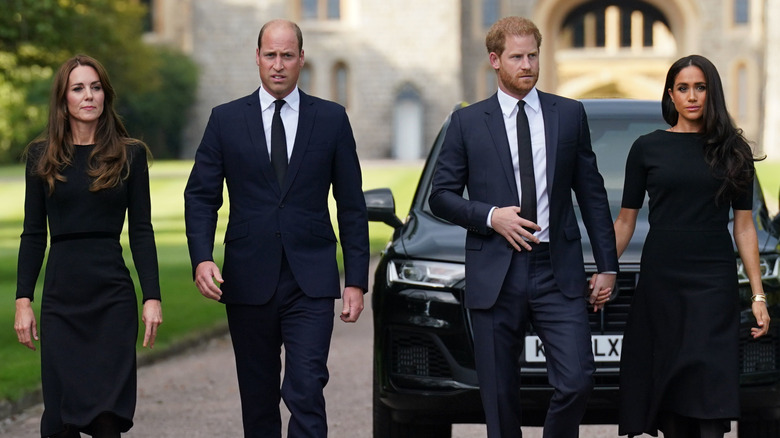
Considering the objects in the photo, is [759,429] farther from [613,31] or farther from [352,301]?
[613,31]

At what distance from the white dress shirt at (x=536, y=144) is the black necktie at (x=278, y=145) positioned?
0.78 m

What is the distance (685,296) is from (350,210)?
1252 mm

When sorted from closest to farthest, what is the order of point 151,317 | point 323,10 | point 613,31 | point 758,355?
point 151,317 → point 758,355 → point 323,10 → point 613,31

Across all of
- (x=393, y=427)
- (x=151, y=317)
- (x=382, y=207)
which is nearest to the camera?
(x=151, y=317)

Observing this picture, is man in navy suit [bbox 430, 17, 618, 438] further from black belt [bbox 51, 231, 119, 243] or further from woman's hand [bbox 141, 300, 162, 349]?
black belt [bbox 51, 231, 119, 243]

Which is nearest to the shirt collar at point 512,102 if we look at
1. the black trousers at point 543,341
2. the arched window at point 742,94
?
the black trousers at point 543,341

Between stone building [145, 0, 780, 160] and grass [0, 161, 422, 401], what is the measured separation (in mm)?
13782

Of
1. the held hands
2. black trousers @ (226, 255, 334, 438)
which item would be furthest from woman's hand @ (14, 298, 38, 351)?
the held hands

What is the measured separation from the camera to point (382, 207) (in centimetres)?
638

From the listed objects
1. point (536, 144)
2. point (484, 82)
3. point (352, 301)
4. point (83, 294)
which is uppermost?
point (484, 82)

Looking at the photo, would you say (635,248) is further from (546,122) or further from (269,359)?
(269,359)

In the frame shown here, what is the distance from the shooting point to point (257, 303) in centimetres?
500

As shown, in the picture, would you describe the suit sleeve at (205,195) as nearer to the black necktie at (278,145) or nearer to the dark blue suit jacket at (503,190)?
the black necktie at (278,145)

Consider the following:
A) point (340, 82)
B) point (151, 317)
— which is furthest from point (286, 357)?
point (340, 82)
